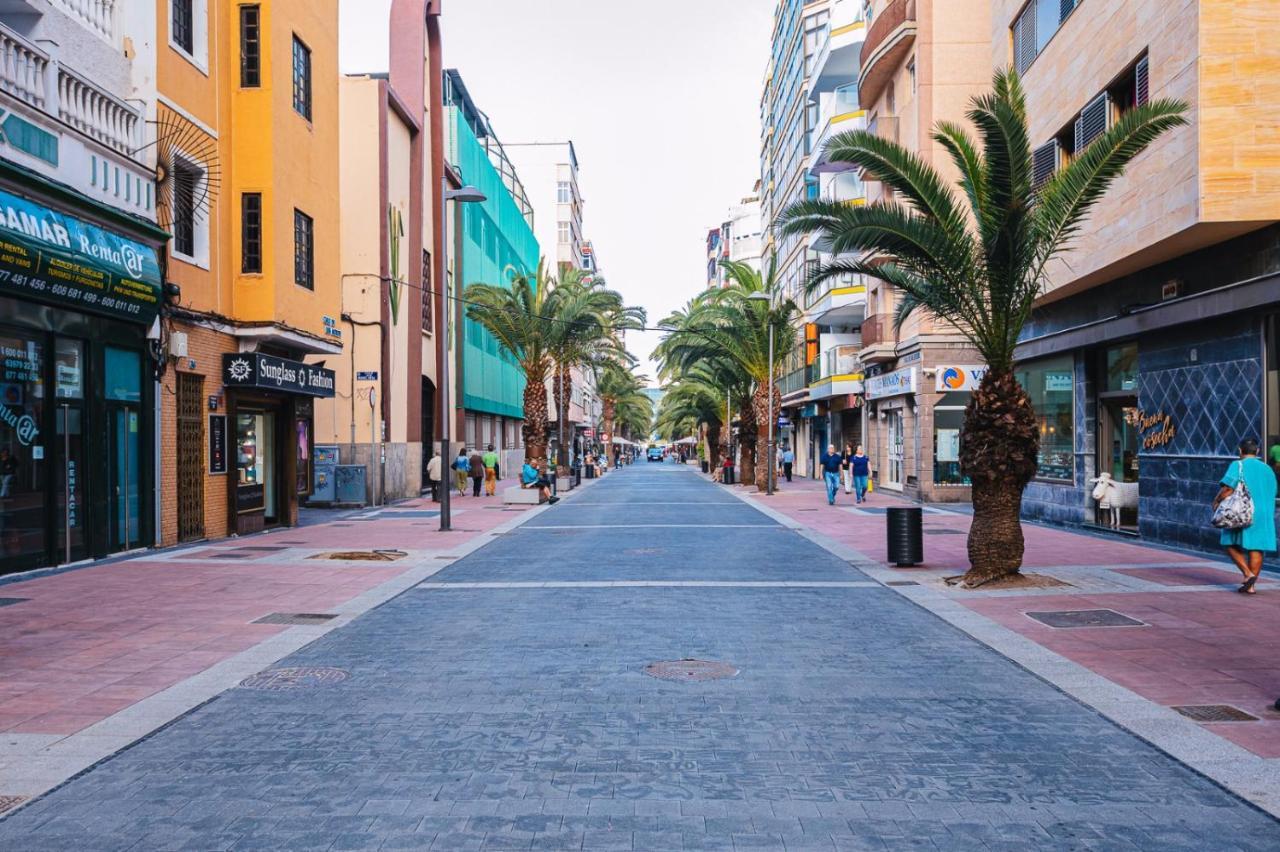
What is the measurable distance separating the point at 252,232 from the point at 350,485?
1129 centimetres

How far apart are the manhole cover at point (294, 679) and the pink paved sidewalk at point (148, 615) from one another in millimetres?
557

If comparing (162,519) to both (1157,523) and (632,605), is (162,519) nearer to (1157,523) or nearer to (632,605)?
(632,605)

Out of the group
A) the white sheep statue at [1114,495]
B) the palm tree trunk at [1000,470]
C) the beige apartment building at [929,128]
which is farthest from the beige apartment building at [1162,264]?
the beige apartment building at [929,128]

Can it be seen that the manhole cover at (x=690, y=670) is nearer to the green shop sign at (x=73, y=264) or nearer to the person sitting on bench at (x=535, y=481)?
the green shop sign at (x=73, y=264)

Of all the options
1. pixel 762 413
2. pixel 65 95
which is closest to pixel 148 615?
pixel 65 95

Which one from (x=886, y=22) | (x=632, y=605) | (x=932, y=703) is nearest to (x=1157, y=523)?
(x=632, y=605)

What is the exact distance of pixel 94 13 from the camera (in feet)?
48.3

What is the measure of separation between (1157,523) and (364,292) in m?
22.9

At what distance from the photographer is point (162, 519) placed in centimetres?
1678

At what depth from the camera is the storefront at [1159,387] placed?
14.5m

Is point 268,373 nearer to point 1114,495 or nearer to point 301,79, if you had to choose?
point 301,79

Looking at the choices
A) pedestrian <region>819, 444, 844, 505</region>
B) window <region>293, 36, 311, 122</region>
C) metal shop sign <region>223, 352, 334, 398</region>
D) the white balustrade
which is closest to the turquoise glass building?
pedestrian <region>819, 444, 844, 505</region>

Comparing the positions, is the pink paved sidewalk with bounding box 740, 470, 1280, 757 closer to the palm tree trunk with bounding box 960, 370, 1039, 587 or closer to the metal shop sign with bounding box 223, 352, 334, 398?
the palm tree trunk with bounding box 960, 370, 1039, 587

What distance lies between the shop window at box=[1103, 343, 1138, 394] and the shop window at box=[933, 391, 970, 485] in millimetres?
11093
